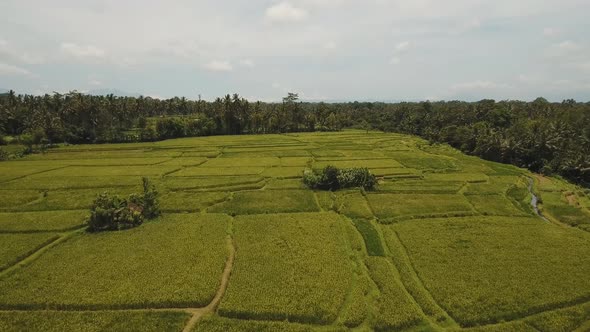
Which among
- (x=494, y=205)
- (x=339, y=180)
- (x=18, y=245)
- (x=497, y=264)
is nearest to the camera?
(x=497, y=264)

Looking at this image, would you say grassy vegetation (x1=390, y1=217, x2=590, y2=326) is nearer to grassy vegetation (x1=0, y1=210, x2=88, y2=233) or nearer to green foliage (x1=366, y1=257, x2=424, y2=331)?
green foliage (x1=366, y1=257, x2=424, y2=331)

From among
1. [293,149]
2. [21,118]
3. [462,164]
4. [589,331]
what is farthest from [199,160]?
[21,118]

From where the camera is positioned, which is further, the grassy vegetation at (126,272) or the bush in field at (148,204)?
the bush in field at (148,204)

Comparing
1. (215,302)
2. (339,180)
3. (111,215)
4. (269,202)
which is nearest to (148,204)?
(111,215)

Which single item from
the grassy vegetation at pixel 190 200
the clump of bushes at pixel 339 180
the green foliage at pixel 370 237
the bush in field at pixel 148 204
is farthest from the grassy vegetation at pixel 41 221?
the green foliage at pixel 370 237

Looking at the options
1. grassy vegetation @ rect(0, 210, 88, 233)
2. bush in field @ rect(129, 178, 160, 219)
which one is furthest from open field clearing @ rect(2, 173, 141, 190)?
bush in field @ rect(129, 178, 160, 219)

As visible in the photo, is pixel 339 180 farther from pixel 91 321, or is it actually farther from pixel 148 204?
pixel 91 321

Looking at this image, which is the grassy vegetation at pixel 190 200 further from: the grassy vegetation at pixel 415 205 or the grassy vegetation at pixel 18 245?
the grassy vegetation at pixel 415 205
